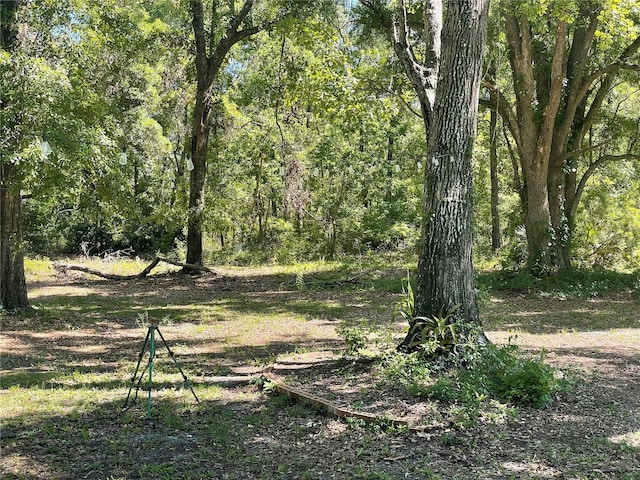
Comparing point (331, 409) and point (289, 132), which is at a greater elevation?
point (289, 132)

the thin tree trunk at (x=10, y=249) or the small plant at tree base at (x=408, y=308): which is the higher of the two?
the thin tree trunk at (x=10, y=249)

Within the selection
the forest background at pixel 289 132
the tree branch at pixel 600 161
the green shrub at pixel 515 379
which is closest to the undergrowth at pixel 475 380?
the green shrub at pixel 515 379

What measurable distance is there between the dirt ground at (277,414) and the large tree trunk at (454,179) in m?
1.07

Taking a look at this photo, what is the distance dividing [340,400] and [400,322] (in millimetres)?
4660

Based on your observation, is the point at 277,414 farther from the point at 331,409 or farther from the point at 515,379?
the point at 515,379

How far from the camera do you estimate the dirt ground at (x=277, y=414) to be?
4.13m

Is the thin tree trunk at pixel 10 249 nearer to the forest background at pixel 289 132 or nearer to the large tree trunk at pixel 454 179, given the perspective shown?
the forest background at pixel 289 132

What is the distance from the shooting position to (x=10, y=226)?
383 inches

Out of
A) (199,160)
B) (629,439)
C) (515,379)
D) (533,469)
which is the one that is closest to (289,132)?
(199,160)

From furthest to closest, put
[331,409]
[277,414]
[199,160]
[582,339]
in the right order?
[199,160], [582,339], [277,414], [331,409]

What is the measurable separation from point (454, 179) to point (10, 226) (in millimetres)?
7126

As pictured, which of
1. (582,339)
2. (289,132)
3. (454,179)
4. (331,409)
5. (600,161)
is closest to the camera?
(331,409)

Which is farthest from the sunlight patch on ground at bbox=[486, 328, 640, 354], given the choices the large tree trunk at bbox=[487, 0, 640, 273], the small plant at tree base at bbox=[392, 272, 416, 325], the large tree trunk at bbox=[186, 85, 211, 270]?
the large tree trunk at bbox=[186, 85, 211, 270]

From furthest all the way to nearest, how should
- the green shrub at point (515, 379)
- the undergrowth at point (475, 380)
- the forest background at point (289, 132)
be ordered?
1. the forest background at point (289, 132)
2. the green shrub at point (515, 379)
3. the undergrowth at point (475, 380)
